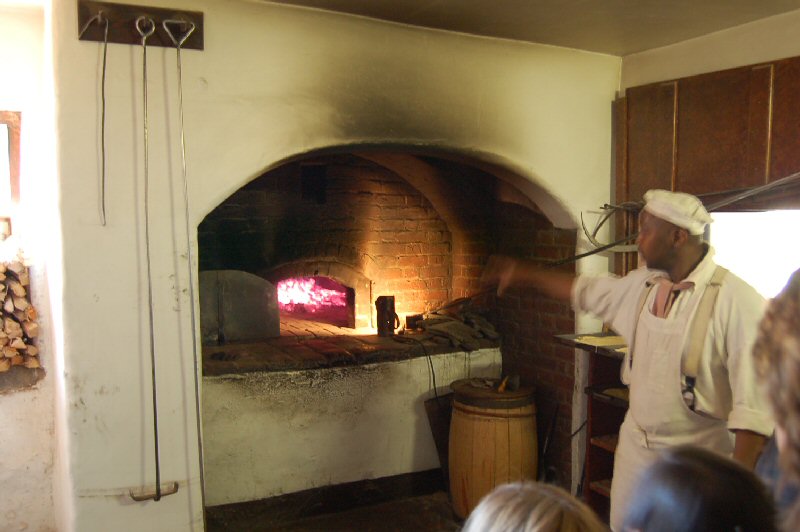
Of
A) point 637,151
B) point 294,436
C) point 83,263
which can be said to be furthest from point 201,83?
point 637,151

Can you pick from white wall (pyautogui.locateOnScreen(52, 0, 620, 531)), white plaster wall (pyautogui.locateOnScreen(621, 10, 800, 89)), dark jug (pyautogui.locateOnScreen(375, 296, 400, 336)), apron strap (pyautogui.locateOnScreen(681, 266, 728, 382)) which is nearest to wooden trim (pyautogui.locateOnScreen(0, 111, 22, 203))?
white wall (pyautogui.locateOnScreen(52, 0, 620, 531))

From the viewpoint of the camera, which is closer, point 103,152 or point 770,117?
point 103,152

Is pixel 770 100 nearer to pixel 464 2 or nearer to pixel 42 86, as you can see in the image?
pixel 464 2

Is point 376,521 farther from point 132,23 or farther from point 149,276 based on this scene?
point 132,23

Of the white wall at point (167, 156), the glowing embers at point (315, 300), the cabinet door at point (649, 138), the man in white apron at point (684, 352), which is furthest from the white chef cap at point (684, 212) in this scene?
the glowing embers at point (315, 300)

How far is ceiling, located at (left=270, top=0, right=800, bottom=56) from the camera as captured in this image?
3066 mm

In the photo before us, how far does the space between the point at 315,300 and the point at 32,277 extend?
2473mm

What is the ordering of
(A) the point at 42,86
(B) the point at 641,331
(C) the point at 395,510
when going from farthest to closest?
1. (C) the point at 395,510
2. (A) the point at 42,86
3. (B) the point at 641,331

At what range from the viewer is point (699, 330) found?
254 cm

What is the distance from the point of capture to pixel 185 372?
299 centimetres

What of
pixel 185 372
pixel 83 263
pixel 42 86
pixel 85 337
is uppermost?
pixel 42 86

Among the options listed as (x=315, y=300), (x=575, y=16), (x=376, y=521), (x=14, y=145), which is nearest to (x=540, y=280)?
(x=575, y=16)

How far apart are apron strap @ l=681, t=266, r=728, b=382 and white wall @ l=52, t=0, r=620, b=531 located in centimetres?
157

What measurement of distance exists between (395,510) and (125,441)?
1.89 meters
